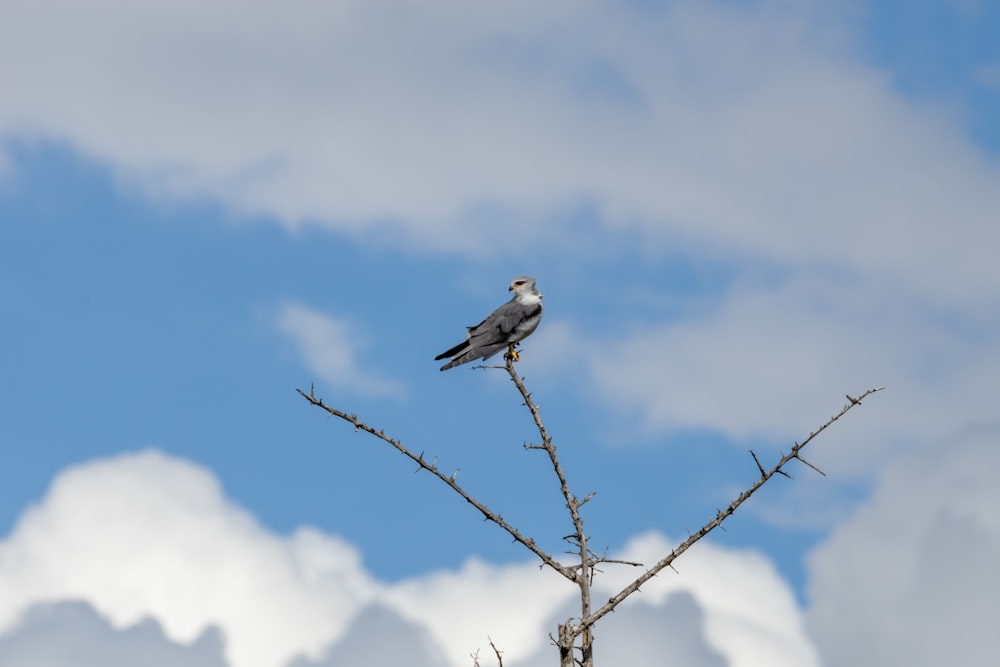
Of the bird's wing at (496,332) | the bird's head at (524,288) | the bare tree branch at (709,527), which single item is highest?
the bird's head at (524,288)

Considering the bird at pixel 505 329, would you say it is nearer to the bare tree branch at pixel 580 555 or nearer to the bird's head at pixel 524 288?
the bird's head at pixel 524 288

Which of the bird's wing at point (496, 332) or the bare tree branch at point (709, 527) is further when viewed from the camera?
the bird's wing at point (496, 332)

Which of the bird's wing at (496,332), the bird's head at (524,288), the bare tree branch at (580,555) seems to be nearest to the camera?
the bare tree branch at (580,555)

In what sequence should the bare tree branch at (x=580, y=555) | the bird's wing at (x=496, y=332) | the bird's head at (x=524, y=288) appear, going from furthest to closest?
1. the bird's head at (x=524, y=288)
2. the bird's wing at (x=496, y=332)
3. the bare tree branch at (x=580, y=555)

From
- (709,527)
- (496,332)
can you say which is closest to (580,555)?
(709,527)

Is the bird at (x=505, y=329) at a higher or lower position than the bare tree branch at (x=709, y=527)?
higher

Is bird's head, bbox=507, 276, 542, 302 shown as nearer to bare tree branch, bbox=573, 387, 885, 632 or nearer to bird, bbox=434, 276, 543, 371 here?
bird, bbox=434, 276, 543, 371

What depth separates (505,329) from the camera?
19.2 metres

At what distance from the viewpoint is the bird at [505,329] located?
18.5 metres

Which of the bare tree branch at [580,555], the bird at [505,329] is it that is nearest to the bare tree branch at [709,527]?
the bare tree branch at [580,555]

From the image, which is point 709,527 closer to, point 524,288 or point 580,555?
point 580,555

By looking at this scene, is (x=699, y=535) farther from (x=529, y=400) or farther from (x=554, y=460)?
(x=529, y=400)

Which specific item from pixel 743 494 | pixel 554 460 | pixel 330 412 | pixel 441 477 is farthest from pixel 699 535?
pixel 330 412

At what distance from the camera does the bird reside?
60.8 feet
